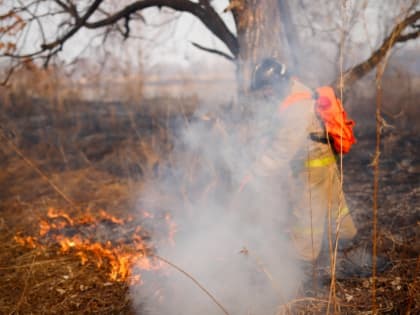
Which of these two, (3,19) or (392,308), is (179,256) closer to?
(392,308)

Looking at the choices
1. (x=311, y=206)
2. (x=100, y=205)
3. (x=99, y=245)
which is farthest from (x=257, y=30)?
(x=100, y=205)

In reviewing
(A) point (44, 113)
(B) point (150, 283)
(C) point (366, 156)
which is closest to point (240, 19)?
(B) point (150, 283)

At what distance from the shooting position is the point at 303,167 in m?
3.66

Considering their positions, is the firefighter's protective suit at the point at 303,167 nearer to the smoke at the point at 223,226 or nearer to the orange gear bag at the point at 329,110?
the orange gear bag at the point at 329,110

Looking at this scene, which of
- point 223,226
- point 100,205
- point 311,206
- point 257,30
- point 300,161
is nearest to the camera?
point 311,206

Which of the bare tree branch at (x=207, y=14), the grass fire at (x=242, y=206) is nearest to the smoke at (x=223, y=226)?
the grass fire at (x=242, y=206)

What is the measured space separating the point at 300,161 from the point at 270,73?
Result: 1.01 meters

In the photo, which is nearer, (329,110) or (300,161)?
(329,110)

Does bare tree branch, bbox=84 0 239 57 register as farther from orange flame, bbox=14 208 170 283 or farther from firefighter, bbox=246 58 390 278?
orange flame, bbox=14 208 170 283

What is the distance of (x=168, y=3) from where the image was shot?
4.99 meters

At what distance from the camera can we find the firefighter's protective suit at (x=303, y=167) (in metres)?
3.36

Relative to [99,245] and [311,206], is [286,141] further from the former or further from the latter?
[99,245]

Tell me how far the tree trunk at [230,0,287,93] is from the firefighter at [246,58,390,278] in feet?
3.69

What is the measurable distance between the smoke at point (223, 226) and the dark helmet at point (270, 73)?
36 cm
